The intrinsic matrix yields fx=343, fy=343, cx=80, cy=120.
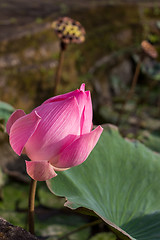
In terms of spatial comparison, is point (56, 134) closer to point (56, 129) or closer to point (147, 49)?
point (56, 129)

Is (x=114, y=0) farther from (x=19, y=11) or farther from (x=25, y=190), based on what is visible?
(x=25, y=190)

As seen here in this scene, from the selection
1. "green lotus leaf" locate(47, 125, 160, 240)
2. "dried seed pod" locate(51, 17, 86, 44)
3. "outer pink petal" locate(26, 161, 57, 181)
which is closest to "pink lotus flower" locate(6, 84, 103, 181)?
"outer pink petal" locate(26, 161, 57, 181)

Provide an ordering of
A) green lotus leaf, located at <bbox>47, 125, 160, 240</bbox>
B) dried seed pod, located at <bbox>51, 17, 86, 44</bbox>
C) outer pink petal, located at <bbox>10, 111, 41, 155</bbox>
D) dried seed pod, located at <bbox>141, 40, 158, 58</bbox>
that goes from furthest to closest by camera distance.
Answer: dried seed pod, located at <bbox>141, 40, 158, 58</bbox> → dried seed pod, located at <bbox>51, 17, 86, 44</bbox> → green lotus leaf, located at <bbox>47, 125, 160, 240</bbox> → outer pink petal, located at <bbox>10, 111, 41, 155</bbox>

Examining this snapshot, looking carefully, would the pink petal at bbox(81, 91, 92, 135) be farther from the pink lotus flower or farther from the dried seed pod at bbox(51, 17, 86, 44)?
the dried seed pod at bbox(51, 17, 86, 44)

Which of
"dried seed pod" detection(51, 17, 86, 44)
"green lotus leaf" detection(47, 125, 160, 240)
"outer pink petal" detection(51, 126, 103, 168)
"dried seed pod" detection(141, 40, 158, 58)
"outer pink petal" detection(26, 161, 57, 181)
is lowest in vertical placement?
"green lotus leaf" detection(47, 125, 160, 240)

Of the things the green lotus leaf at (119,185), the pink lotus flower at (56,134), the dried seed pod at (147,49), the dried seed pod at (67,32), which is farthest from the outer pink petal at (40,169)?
A: the dried seed pod at (147,49)
